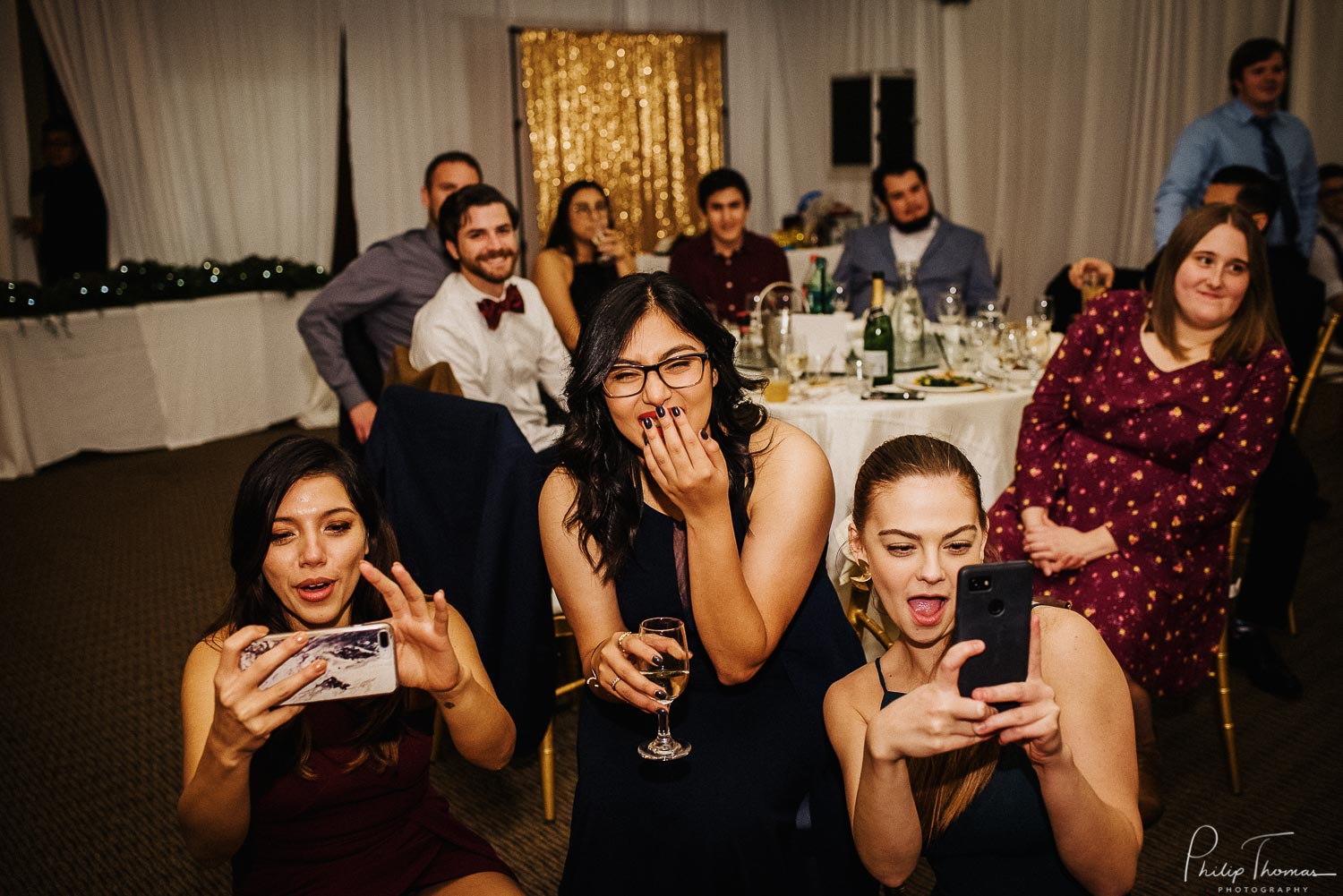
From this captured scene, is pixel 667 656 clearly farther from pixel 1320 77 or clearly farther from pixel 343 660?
pixel 1320 77

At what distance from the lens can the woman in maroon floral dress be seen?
91.4 inches

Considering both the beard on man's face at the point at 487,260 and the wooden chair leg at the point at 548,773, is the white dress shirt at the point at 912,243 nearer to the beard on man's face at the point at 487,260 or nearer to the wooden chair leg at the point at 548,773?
the beard on man's face at the point at 487,260

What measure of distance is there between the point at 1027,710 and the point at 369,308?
128 inches

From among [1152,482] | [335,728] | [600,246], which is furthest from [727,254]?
[335,728]

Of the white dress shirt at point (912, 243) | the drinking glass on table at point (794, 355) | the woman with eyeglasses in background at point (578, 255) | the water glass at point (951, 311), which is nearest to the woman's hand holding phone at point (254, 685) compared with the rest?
the drinking glass on table at point (794, 355)

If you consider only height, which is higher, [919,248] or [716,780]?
[919,248]

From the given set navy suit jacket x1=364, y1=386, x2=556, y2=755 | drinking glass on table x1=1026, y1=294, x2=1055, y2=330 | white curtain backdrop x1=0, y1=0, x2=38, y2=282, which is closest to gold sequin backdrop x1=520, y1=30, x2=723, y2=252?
white curtain backdrop x1=0, y1=0, x2=38, y2=282

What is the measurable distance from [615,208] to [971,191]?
116 inches

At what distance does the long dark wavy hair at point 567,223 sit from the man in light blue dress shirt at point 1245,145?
2483 mm

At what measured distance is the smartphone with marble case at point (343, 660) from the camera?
125cm

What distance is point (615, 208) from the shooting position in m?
8.74

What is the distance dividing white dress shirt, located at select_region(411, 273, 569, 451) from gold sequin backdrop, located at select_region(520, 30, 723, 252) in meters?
5.17

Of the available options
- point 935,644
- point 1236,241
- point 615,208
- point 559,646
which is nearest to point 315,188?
point 615,208

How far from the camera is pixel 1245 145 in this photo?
457cm
